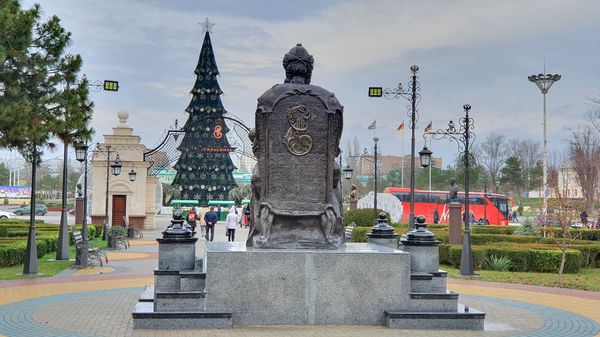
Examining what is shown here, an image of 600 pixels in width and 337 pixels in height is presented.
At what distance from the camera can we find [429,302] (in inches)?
396

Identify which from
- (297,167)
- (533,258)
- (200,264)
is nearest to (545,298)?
(533,258)

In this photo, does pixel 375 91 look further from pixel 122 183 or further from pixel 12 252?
pixel 122 183

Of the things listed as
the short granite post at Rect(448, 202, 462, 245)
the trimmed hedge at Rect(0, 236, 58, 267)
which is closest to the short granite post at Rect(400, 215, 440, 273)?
the trimmed hedge at Rect(0, 236, 58, 267)

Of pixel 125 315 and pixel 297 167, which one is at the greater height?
A: pixel 297 167

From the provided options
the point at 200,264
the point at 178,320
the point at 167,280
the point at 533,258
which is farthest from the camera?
the point at 533,258

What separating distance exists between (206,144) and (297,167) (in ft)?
141

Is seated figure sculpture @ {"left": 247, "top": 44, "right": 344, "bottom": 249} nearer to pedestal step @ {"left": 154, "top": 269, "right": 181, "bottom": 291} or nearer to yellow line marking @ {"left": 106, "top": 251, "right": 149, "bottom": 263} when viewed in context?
pedestal step @ {"left": 154, "top": 269, "right": 181, "bottom": 291}

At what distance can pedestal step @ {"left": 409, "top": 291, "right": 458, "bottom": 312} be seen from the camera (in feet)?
32.9

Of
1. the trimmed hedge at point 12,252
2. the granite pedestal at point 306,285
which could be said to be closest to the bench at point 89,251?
the trimmed hedge at point 12,252

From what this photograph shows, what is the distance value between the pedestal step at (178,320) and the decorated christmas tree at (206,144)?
131 ft

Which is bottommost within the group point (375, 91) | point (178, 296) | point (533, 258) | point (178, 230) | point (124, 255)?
point (124, 255)

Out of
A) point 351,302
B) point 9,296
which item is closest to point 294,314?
point 351,302

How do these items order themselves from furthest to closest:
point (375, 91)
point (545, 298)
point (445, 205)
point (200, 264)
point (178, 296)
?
point (445, 205) < point (375, 91) < point (545, 298) < point (200, 264) < point (178, 296)

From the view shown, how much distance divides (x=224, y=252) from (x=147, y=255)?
49.2 ft
